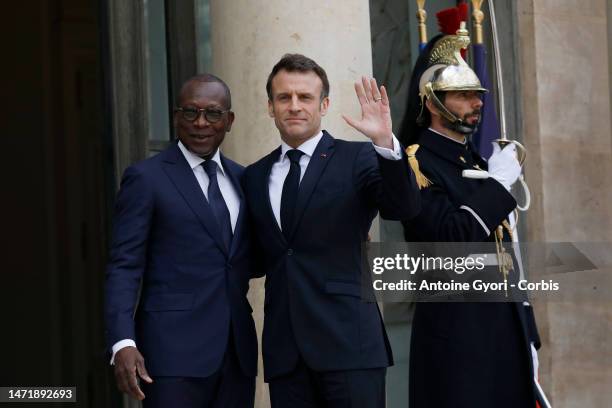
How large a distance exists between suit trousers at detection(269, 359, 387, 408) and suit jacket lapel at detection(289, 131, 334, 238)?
1.65 ft

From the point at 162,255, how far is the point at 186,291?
0.50 ft

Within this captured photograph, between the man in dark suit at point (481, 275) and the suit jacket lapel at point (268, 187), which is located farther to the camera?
the man in dark suit at point (481, 275)

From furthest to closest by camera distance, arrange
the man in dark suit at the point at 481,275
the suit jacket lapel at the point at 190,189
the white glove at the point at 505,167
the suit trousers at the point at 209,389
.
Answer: the white glove at the point at 505,167 → the man in dark suit at the point at 481,275 → the suit jacket lapel at the point at 190,189 → the suit trousers at the point at 209,389

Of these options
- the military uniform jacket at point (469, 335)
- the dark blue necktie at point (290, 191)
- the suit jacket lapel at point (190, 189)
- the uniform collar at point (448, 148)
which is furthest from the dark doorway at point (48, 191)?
the dark blue necktie at point (290, 191)

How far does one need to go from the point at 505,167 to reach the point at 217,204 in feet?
4.16

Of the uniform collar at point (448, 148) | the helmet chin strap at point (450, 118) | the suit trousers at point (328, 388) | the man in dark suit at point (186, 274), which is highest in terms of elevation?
the helmet chin strap at point (450, 118)

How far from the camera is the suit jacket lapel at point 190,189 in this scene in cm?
437

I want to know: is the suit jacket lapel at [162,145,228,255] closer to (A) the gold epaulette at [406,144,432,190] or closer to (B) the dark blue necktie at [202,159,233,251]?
(B) the dark blue necktie at [202,159,233,251]

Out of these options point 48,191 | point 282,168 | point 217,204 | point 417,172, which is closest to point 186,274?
point 217,204

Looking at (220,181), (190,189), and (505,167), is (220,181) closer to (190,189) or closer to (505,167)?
(190,189)

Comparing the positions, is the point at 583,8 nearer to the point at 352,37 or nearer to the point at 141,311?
the point at 352,37

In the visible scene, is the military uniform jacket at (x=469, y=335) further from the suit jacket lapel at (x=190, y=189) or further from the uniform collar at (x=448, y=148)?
the suit jacket lapel at (x=190, y=189)

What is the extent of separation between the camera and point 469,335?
491 cm

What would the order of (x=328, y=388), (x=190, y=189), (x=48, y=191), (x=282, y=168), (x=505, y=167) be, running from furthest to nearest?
1. (x=48, y=191)
2. (x=505, y=167)
3. (x=282, y=168)
4. (x=190, y=189)
5. (x=328, y=388)
